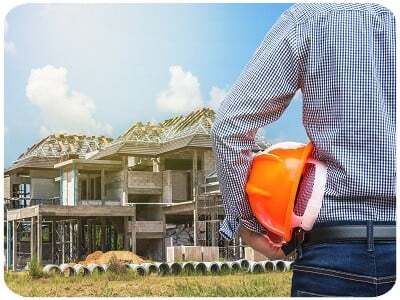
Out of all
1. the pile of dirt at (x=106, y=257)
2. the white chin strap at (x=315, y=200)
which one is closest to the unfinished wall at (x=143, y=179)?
the pile of dirt at (x=106, y=257)

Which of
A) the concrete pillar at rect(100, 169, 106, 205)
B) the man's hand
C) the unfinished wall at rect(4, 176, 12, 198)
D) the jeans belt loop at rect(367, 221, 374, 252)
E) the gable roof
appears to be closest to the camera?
the jeans belt loop at rect(367, 221, 374, 252)

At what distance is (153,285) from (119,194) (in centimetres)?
32

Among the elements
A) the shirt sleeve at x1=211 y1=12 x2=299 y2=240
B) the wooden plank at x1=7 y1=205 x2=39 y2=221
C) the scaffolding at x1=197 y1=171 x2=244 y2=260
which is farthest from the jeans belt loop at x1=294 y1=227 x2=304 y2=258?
the wooden plank at x1=7 y1=205 x2=39 y2=221

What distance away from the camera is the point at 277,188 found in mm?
1124

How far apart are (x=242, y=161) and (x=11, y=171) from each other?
1.22 metres

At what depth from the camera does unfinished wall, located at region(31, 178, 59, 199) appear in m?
2.31

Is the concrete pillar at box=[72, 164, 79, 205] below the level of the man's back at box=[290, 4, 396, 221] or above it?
below

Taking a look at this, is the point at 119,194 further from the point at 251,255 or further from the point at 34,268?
the point at 251,255

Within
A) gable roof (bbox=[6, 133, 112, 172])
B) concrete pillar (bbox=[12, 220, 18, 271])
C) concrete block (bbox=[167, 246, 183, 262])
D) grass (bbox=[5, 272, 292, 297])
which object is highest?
gable roof (bbox=[6, 133, 112, 172])

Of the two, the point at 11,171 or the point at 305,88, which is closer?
the point at 305,88

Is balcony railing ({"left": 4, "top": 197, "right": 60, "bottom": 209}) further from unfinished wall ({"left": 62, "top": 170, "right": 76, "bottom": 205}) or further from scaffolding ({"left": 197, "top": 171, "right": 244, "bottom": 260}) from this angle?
scaffolding ({"left": 197, "top": 171, "right": 244, "bottom": 260})

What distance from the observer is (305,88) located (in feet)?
3.64

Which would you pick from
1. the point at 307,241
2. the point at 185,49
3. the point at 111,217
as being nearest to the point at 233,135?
the point at 307,241

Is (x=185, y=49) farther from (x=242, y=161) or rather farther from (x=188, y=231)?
(x=242, y=161)
